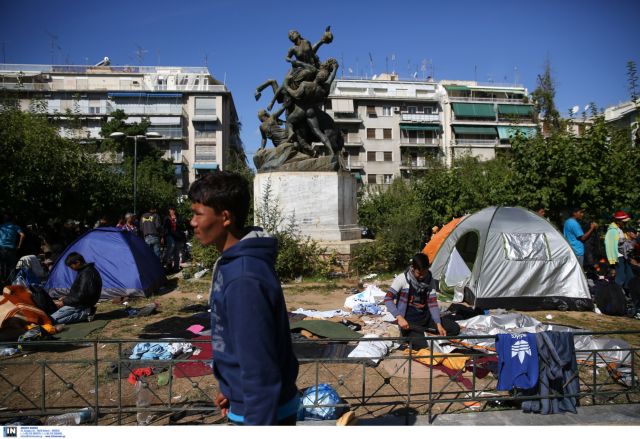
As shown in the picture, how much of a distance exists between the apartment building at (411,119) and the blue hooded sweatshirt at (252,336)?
5321 cm

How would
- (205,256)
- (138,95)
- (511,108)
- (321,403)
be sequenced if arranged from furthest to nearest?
A: (511,108), (138,95), (205,256), (321,403)

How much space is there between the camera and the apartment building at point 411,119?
55.9 metres

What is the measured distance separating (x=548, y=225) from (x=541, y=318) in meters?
1.93

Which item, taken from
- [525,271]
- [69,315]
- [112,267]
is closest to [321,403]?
[69,315]

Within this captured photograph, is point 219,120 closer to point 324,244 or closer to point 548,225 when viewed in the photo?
point 324,244

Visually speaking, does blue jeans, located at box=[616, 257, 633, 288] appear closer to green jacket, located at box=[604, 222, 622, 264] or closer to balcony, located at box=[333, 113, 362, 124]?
green jacket, located at box=[604, 222, 622, 264]

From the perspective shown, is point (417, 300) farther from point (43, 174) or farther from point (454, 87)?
point (454, 87)

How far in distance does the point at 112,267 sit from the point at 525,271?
8091 millimetres

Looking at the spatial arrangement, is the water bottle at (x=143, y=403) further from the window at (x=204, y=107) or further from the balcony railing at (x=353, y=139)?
the window at (x=204, y=107)

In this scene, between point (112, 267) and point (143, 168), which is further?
point (143, 168)

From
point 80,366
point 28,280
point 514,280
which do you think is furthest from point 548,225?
point 28,280

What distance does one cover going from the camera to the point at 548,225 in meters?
8.83

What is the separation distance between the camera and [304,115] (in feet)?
40.9

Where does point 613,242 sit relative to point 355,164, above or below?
below
